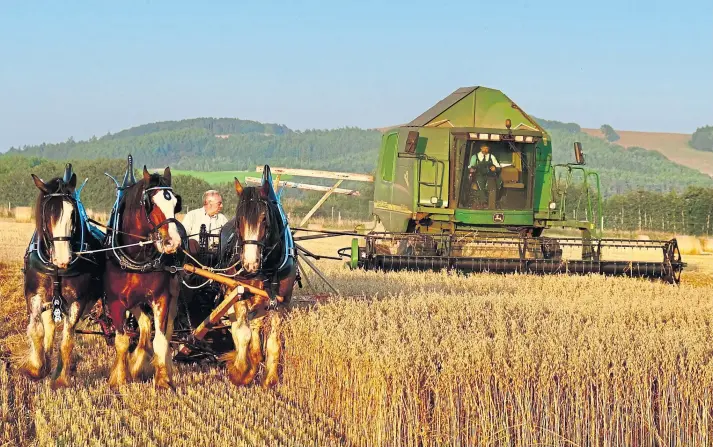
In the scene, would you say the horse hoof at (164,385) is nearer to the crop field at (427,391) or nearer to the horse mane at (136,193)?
the crop field at (427,391)

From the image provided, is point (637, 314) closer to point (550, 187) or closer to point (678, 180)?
point (550, 187)

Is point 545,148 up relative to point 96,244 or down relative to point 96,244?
up

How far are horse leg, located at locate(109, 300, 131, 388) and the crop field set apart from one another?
18 cm

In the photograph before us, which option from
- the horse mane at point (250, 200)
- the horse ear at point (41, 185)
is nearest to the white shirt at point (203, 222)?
the horse mane at point (250, 200)

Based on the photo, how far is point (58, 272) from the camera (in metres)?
9.82

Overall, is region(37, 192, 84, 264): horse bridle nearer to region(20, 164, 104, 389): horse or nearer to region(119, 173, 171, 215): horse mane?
region(20, 164, 104, 389): horse

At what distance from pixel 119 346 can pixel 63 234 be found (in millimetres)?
1278

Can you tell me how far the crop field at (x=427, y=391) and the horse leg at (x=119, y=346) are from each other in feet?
0.60

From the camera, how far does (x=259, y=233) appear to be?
977 centimetres

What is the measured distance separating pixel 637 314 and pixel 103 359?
5.82 m

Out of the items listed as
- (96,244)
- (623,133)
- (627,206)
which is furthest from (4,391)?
(623,133)

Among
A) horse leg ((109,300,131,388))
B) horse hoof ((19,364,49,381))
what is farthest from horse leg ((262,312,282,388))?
horse hoof ((19,364,49,381))

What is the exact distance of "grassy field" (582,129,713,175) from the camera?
17112 cm

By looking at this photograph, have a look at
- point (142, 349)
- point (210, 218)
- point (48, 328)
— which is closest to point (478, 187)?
point (210, 218)
